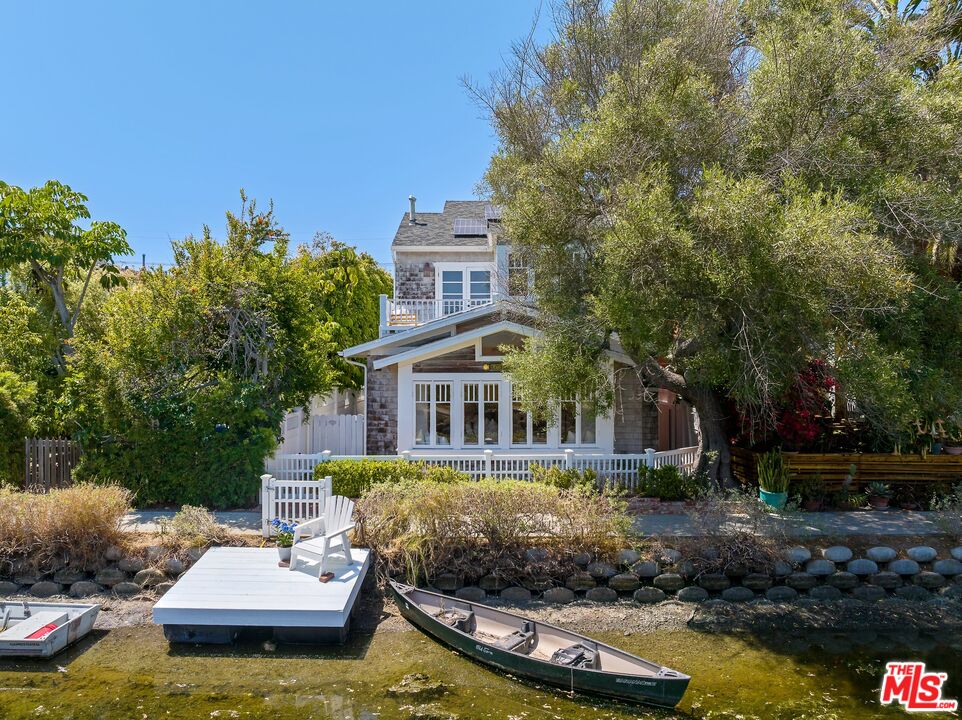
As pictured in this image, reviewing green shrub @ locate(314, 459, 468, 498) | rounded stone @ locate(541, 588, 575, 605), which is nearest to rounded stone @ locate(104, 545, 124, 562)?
green shrub @ locate(314, 459, 468, 498)

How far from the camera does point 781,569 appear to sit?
10234 millimetres

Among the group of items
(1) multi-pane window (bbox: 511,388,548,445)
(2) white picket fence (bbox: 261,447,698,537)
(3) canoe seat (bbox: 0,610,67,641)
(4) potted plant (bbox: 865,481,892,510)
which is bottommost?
(3) canoe seat (bbox: 0,610,67,641)

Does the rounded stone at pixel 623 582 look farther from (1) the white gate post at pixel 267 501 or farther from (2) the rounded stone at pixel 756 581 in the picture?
(1) the white gate post at pixel 267 501

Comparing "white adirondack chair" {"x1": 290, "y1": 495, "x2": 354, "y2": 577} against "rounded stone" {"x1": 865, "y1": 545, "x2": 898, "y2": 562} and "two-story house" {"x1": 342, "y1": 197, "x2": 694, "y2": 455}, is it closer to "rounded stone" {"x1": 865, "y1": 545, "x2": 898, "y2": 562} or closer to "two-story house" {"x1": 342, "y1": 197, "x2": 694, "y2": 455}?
"two-story house" {"x1": 342, "y1": 197, "x2": 694, "y2": 455}

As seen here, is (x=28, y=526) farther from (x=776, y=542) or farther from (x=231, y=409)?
(x=776, y=542)

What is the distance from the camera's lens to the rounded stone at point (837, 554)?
10352mm

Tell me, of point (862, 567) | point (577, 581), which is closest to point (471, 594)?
point (577, 581)

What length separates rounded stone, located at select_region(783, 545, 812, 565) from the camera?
33.8 feet

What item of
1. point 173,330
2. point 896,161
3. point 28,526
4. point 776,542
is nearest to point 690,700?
point 776,542

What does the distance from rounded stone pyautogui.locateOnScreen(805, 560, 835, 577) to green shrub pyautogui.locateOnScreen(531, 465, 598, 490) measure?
411cm

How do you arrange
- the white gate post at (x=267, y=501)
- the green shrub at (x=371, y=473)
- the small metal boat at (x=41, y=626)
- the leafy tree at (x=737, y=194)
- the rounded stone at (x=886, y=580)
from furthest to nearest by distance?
the green shrub at (x=371, y=473)
the white gate post at (x=267, y=501)
the rounded stone at (x=886, y=580)
the leafy tree at (x=737, y=194)
the small metal boat at (x=41, y=626)

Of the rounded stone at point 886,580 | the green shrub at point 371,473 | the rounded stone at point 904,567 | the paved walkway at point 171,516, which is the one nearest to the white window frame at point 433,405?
the green shrub at point 371,473

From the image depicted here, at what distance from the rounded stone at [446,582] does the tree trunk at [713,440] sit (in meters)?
6.45

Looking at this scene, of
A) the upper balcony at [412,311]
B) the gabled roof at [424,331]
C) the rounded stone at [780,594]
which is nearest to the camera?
the rounded stone at [780,594]
